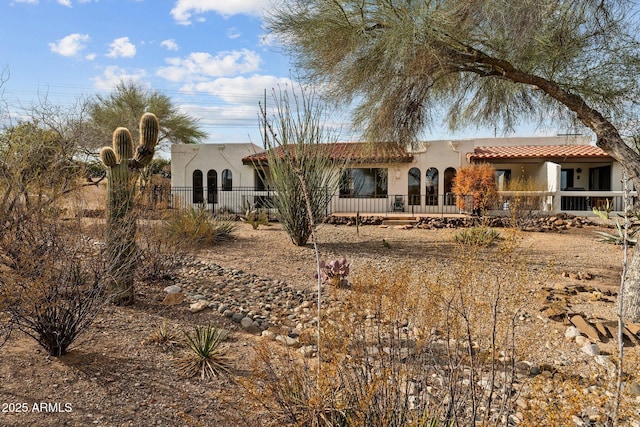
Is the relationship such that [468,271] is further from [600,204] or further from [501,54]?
[600,204]

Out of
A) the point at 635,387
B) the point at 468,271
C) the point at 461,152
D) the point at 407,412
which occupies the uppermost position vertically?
the point at 461,152

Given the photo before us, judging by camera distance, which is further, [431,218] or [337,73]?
[431,218]

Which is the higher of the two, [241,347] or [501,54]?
[501,54]

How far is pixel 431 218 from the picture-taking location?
17094 mm

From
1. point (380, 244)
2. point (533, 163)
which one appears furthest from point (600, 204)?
point (380, 244)

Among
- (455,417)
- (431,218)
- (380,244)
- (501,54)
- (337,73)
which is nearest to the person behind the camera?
(455,417)

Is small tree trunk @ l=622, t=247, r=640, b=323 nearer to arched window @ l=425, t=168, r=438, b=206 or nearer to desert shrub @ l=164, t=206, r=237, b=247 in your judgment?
desert shrub @ l=164, t=206, r=237, b=247

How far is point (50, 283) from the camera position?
4035 millimetres

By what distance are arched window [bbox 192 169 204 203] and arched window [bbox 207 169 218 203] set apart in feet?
1.32

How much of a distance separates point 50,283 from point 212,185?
1900cm

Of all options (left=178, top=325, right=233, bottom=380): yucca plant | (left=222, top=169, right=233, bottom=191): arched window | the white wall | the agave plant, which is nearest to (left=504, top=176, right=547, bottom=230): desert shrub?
the agave plant

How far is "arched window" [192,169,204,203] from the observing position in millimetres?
22578

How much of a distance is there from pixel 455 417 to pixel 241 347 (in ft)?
9.91

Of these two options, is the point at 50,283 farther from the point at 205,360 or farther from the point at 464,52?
the point at 464,52
